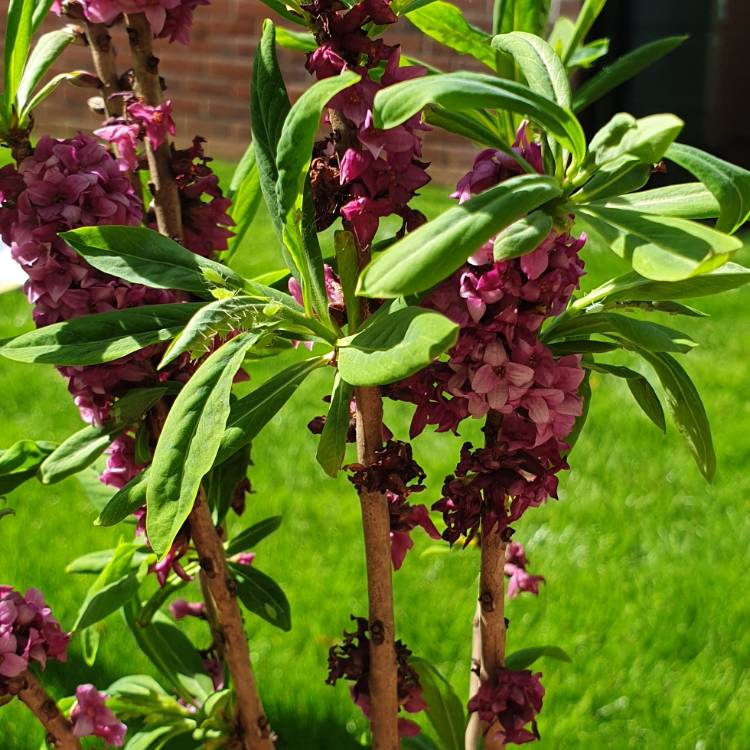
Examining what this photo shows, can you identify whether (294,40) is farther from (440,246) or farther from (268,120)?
A: (440,246)

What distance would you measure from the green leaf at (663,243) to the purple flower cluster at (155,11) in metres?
0.46

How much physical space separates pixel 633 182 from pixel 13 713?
130 cm

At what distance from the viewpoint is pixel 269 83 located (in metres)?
0.87

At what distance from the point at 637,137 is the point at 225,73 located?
4.87 metres

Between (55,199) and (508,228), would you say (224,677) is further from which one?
(508,228)

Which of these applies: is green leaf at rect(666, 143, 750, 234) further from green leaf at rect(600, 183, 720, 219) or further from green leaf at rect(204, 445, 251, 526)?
green leaf at rect(204, 445, 251, 526)

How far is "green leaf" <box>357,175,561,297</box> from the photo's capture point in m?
0.60

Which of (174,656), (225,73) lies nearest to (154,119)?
(174,656)

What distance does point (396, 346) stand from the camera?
2.12 ft

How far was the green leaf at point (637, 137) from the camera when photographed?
61cm

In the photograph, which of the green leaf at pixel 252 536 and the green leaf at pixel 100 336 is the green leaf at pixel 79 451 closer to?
the green leaf at pixel 100 336

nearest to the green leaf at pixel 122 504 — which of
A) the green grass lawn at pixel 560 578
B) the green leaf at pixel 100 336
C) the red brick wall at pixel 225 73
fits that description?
the green leaf at pixel 100 336

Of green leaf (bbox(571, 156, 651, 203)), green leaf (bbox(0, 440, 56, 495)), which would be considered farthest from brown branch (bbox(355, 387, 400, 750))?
green leaf (bbox(0, 440, 56, 495))

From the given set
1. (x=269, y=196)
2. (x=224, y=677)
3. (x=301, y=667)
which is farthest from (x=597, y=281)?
(x=269, y=196)
